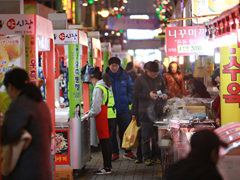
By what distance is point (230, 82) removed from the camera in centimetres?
704

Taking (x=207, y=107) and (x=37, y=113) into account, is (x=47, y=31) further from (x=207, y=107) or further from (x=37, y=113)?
(x=207, y=107)

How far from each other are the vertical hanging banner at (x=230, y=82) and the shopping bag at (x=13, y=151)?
377cm

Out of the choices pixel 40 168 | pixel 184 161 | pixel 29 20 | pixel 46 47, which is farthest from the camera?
pixel 46 47

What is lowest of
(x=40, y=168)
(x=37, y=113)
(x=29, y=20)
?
(x=40, y=168)

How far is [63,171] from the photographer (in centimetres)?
828

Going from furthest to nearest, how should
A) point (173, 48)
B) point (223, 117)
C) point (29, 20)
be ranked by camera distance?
point (173, 48) < point (223, 117) < point (29, 20)

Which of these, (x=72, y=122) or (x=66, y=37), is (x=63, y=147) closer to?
(x=72, y=122)

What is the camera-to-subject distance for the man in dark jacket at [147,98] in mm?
9305

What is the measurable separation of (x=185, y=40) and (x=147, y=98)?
2.43 m

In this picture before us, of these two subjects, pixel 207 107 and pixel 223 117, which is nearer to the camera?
pixel 223 117

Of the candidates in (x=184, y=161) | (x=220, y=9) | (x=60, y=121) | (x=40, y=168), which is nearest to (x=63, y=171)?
(x=60, y=121)

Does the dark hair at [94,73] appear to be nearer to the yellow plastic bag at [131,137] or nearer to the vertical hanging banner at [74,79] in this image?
the vertical hanging banner at [74,79]

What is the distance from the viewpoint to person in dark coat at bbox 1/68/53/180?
4.38m

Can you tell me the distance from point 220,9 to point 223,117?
2.26 meters
